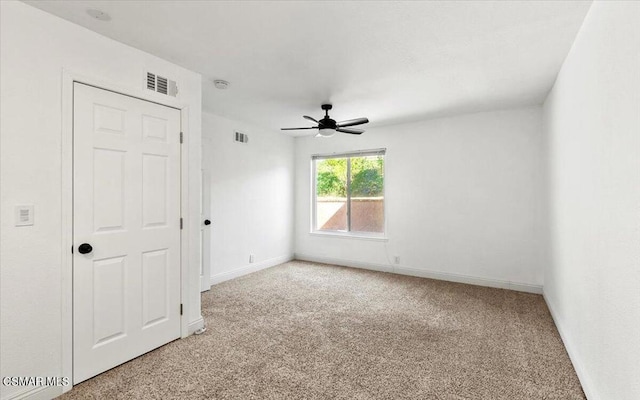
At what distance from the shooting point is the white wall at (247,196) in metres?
4.79

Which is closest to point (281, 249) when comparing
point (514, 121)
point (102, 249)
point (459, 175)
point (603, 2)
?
point (459, 175)

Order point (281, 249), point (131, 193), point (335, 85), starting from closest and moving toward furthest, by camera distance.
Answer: point (131, 193) → point (335, 85) → point (281, 249)

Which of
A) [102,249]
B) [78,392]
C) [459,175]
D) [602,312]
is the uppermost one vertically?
[459,175]

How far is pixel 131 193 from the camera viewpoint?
2.59 metres

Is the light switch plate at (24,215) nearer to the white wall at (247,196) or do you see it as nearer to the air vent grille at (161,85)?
the air vent grille at (161,85)

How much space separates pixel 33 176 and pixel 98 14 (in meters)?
1.19

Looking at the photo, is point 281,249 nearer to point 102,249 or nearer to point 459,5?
point 102,249

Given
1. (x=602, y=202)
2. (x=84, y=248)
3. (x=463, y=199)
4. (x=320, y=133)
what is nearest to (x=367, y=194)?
(x=463, y=199)

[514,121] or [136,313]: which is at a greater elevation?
[514,121]

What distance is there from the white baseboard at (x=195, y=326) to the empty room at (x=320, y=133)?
2cm

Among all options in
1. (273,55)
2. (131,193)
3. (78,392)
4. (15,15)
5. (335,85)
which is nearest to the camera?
(15,15)

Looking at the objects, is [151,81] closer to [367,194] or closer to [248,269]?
[248,269]

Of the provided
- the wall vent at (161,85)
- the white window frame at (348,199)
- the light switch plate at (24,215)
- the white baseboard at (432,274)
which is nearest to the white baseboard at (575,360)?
the white baseboard at (432,274)

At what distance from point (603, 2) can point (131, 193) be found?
3.52 meters
